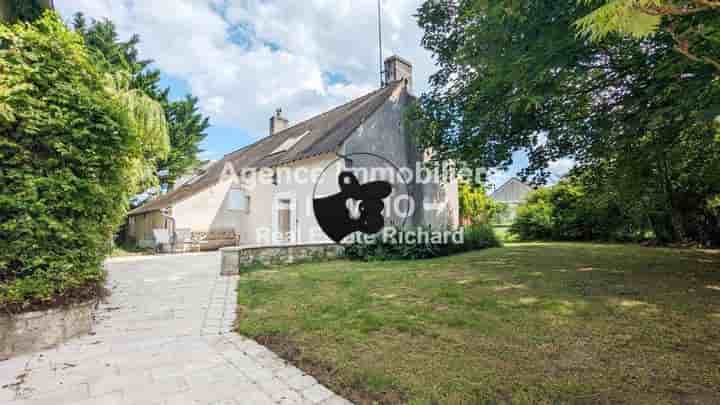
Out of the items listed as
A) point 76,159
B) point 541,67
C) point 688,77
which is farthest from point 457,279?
point 76,159

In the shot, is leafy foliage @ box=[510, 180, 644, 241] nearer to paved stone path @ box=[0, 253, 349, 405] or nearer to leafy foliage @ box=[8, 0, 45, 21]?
paved stone path @ box=[0, 253, 349, 405]

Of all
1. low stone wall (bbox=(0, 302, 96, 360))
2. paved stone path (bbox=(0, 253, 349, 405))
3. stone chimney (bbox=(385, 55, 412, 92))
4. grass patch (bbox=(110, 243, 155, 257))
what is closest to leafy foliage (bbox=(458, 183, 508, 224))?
stone chimney (bbox=(385, 55, 412, 92))

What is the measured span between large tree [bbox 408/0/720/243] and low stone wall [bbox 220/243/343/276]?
424 centimetres

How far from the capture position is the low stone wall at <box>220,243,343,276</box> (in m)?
7.38

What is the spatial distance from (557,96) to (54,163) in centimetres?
710

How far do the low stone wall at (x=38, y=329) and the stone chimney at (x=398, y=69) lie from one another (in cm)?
1183

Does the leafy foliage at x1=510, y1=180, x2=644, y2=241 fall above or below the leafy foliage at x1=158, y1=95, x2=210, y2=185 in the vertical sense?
below

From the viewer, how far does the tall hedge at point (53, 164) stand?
323 cm

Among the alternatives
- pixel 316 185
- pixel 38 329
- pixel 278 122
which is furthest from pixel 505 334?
pixel 278 122

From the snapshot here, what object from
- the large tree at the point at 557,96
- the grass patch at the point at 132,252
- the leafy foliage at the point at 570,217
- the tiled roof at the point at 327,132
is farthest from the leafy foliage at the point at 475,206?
the grass patch at the point at 132,252

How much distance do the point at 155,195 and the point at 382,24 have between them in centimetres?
1995

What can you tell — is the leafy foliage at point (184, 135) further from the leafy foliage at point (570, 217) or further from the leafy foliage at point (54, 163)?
the leafy foliage at point (570, 217)

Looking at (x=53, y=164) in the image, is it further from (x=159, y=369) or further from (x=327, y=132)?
(x=327, y=132)

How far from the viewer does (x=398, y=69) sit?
1278 cm
